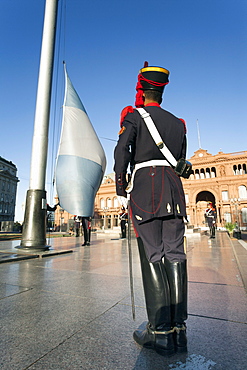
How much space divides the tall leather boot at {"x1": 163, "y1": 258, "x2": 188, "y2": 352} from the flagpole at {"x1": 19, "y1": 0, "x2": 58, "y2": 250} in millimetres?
4937

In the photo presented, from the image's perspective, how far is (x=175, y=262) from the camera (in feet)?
5.08

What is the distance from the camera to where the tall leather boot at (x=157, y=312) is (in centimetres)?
138

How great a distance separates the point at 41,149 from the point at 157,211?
18.0 ft

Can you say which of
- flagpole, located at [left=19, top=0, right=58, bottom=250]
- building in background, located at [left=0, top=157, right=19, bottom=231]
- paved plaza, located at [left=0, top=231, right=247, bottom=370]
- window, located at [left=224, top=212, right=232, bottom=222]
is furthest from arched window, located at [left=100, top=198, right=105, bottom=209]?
paved plaza, located at [left=0, top=231, right=247, bottom=370]

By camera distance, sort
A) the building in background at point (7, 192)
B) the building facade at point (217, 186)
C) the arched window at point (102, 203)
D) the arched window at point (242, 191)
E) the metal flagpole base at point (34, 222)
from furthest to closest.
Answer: the building in background at point (7, 192)
the arched window at point (102, 203)
the arched window at point (242, 191)
the building facade at point (217, 186)
the metal flagpole base at point (34, 222)

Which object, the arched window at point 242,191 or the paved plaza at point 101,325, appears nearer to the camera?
the paved plaza at point 101,325

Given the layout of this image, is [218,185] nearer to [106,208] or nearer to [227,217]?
[227,217]

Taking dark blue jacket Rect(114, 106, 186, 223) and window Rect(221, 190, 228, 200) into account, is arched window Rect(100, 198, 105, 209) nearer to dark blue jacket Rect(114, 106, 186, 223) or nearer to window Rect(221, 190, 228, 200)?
window Rect(221, 190, 228, 200)

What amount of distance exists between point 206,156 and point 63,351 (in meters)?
57.9

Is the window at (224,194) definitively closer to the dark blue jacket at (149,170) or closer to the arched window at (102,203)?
the arched window at (102,203)

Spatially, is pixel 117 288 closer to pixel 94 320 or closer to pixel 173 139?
pixel 94 320

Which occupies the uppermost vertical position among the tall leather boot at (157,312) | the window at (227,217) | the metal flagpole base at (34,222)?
the window at (227,217)

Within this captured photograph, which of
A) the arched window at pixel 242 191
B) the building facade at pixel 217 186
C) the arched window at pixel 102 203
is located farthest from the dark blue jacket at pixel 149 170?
the arched window at pixel 102 203

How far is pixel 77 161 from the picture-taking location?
21.4ft
